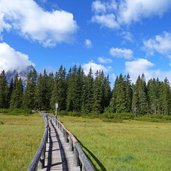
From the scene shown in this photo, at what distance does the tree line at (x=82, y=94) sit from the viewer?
113250 millimetres

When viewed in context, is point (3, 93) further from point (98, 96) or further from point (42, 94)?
point (98, 96)

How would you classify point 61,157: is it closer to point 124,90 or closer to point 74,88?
point 74,88

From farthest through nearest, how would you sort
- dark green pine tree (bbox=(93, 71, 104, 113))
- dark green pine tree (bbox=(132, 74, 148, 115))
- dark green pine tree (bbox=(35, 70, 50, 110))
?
dark green pine tree (bbox=(132, 74, 148, 115)) → dark green pine tree (bbox=(35, 70, 50, 110)) → dark green pine tree (bbox=(93, 71, 104, 113))

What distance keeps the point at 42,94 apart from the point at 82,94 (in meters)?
15.3

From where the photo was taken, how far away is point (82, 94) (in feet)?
375

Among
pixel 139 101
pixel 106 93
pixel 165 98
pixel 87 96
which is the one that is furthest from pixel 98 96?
pixel 165 98

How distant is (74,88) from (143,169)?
9892cm

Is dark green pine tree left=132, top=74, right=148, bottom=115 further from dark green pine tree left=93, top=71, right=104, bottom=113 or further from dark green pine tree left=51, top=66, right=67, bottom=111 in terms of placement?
dark green pine tree left=51, top=66, right=67, bottom=111

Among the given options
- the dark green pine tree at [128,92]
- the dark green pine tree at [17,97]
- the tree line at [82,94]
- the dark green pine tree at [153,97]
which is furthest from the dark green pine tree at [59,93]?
the dark green pine tree at [153,97]

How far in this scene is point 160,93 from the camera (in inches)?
5098

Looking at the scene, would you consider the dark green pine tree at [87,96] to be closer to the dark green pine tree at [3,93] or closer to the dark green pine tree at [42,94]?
the dark green pine tree at [42,94]

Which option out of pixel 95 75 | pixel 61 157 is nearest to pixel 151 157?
pixel 61 157

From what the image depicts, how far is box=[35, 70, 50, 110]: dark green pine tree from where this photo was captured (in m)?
119

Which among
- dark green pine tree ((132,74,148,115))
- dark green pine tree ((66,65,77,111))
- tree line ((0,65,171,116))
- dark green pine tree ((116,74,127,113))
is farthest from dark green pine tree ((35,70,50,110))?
dark green pine tree ((132,74,148,115))
